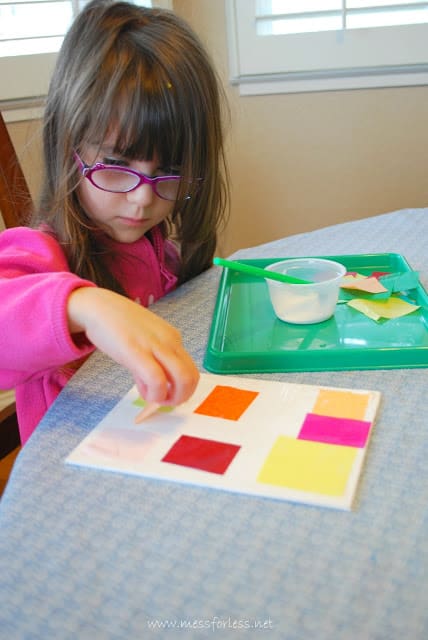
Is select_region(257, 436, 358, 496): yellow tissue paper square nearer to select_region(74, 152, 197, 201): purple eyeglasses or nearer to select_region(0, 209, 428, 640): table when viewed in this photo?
select_region(0, 209, 428, 640): table

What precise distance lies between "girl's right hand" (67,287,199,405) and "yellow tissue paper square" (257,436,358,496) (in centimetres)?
9

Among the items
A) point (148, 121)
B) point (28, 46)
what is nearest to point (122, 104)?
point (148, 121)

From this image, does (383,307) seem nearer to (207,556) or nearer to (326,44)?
(207,556)

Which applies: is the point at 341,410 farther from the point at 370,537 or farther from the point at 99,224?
the point at 99,224

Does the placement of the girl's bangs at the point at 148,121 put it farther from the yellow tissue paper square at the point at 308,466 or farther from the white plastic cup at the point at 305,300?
the yellow tissue paper square at the point at 308,466

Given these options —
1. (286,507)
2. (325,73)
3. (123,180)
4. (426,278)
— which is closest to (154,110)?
(123,180)

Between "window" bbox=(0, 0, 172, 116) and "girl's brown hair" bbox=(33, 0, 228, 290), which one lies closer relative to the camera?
"girl's brown hair" bbox=(33, 0, 228, 290)

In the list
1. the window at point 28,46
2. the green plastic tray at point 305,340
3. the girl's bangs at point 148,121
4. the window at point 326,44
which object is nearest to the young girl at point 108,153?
the girl's bangs at point 148,121

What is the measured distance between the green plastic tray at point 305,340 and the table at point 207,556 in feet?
0.34

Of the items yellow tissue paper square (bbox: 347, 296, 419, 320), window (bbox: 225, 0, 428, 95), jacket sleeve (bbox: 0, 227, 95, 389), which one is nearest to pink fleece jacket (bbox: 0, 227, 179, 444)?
jacket sleeve (bbox: 0, 227, 95, 389)

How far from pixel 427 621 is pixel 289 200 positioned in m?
1.51

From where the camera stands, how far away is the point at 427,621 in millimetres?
315

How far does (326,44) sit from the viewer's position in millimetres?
1523

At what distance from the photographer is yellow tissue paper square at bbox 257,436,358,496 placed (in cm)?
41
